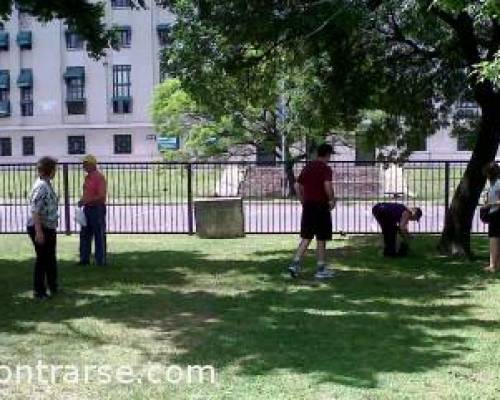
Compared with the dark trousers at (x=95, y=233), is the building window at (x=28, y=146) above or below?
above

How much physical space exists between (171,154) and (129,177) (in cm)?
1422

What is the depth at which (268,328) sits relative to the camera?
812 cm

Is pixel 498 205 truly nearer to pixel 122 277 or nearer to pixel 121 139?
pixel 122 277

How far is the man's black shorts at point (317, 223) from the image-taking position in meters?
11.3

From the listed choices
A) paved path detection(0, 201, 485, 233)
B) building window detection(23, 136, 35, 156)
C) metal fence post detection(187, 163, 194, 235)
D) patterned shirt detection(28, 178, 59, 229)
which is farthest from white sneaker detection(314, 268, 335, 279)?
building window detection(23, 136, 35, 156)

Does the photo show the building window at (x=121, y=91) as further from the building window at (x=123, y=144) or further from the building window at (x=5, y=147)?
the building window at (x=5, y=147)

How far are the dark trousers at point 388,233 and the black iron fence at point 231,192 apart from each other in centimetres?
455

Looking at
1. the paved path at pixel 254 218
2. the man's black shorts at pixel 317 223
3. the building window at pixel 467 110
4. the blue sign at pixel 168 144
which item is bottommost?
the paved path at pixel 254 218

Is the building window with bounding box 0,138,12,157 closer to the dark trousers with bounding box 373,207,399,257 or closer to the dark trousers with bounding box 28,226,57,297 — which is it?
the dark trousers with bounding box 373,207,399,257

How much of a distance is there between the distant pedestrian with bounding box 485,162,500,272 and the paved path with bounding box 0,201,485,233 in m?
6.93

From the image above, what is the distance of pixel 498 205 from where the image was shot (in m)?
12.0

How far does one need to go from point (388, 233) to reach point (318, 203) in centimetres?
300

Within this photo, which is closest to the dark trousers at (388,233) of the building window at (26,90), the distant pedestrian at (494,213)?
A: the distant pedestrian at (494,213)

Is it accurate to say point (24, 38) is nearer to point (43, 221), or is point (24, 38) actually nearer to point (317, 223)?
point (317, 223)
